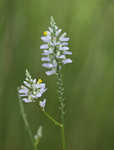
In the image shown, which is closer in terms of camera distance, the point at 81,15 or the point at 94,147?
the point at 94,147

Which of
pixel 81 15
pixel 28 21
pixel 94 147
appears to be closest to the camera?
pixel 94 147

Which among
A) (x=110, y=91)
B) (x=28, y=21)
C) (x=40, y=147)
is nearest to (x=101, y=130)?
(x=110, y=91)

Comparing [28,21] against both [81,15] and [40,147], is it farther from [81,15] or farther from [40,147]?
[40,147]

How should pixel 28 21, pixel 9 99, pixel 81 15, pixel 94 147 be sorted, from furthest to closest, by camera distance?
pixel 81 15, pixel 28 21, pixel 9 99, pixel 94 147

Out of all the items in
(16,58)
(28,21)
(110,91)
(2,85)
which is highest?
(28,21)

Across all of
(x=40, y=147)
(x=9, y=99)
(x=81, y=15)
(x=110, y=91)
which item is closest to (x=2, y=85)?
(x=9, y=99)

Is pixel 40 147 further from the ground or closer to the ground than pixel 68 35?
closer to the ground
